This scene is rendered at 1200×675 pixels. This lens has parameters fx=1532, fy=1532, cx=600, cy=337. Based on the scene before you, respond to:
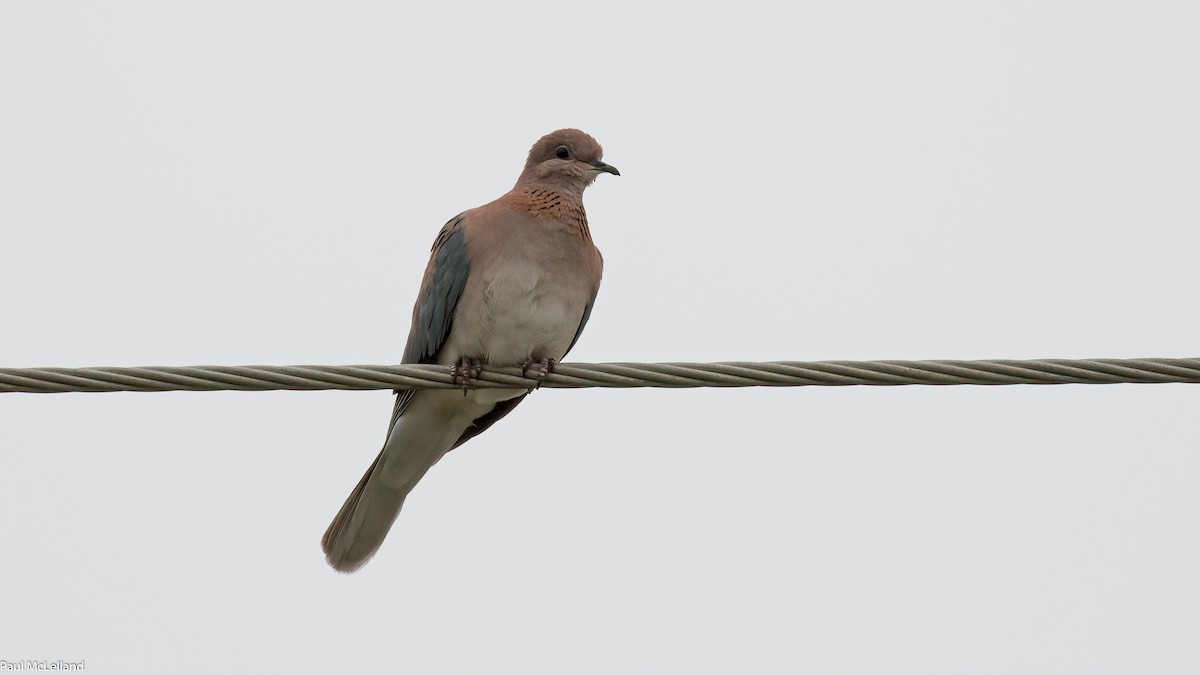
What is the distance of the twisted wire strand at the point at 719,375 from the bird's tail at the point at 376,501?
1.86 m

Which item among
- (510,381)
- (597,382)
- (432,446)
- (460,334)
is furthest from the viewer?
(432,446)

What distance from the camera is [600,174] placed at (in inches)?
256

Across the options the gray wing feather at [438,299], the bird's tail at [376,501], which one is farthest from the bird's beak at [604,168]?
the bird's tail at [376,501]

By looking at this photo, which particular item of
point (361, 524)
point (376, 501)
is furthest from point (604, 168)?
point (361, 524)

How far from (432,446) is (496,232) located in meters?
0.92

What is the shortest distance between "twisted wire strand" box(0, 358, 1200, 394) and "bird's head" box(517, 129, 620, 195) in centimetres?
218

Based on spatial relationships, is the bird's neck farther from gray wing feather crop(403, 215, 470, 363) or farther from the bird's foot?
the bird's foot

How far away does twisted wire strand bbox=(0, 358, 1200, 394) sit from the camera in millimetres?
4004

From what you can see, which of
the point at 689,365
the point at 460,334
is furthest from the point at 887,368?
the point at 460,334

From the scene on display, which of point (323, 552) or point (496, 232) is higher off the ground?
point (496, 232)

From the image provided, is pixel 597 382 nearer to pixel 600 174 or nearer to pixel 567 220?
pixel 567 220

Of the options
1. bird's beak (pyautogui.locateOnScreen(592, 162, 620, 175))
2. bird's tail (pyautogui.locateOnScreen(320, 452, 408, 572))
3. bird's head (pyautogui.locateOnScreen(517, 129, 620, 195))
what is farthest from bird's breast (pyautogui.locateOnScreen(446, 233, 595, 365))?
→ bird's tail (pyautogui.locateOnScreen(320, 452, 408, 572))

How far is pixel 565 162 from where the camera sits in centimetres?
639

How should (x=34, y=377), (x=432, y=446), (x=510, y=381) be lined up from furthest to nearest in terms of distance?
(x=432, y=446), (x=510, y=381), (x=34, y=377)
